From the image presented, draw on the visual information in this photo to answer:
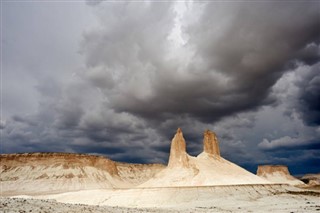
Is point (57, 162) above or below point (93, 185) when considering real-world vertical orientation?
above

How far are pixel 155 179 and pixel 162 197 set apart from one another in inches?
536

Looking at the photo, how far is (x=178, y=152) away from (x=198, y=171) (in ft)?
26.6

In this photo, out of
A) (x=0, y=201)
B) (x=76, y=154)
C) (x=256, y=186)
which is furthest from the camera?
(x=76, y=154)

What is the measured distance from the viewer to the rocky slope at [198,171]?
68.0 metres

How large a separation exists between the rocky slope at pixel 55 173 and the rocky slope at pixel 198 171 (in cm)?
6488

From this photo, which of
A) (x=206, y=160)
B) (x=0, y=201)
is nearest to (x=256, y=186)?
(x=206, y=160)

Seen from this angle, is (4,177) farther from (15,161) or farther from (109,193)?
(109,193)

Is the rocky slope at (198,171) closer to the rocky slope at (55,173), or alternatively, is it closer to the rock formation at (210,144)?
the rock formation at (210,144)

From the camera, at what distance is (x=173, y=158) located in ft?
252

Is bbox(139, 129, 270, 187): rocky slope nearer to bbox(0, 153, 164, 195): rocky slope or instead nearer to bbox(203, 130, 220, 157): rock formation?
bbox(203, 130, 220, 157): rock formation

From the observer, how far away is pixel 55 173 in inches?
5349

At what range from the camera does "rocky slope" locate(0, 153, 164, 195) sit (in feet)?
413

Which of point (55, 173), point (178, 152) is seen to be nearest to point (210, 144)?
point (178, 152)

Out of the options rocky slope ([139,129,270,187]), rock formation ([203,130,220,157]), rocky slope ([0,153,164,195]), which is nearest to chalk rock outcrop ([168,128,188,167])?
rocky slope ([139,129,270,187])
